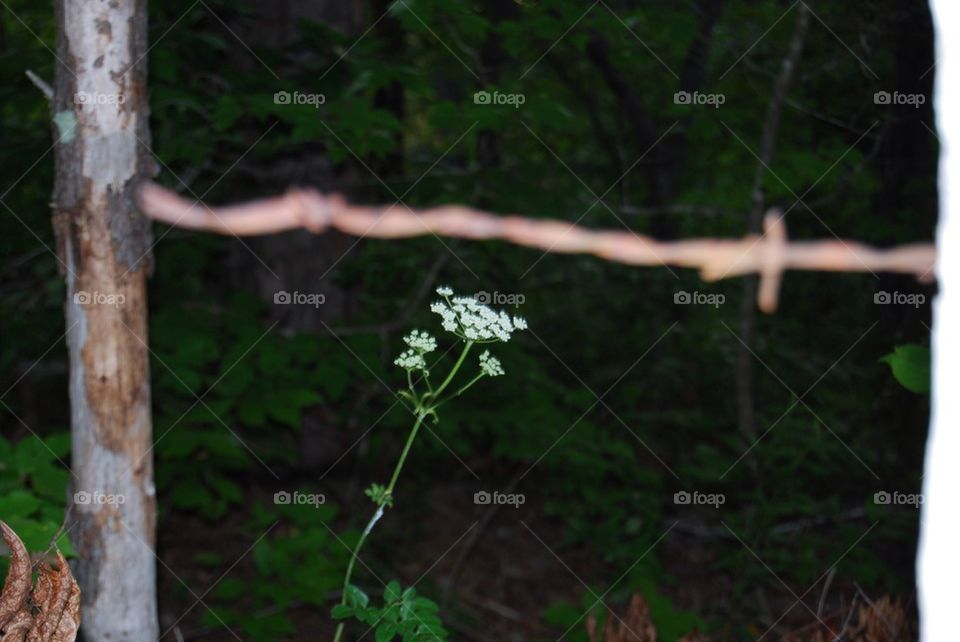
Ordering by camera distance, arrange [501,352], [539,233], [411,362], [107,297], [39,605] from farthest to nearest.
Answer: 1. [539,233]
2. [501,352]
3. [107,297]
4. [411,362]
5. [39,605]

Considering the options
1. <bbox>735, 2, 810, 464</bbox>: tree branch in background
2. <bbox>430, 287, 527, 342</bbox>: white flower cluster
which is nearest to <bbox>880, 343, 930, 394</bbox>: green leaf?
<bbox>430, 287, 527, 342</bbox>: white flower cluster

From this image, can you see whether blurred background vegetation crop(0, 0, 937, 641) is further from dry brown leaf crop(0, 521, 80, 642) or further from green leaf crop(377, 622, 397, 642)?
green leaf crop(377, 622, 397, 642)

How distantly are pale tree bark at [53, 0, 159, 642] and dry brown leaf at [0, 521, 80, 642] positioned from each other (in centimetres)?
42

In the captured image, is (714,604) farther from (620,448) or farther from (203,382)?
(203,382)

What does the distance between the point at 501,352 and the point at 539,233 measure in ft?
3.27

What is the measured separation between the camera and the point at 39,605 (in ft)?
5.89

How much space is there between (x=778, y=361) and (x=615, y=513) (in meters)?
1.46

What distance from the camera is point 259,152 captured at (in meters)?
3.94

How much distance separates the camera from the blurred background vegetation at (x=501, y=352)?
3.47 m

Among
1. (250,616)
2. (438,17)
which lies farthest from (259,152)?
(250,616)

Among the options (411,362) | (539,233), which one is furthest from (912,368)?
(539,233)

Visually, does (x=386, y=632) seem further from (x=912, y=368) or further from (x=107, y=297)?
(x=912, y=368)

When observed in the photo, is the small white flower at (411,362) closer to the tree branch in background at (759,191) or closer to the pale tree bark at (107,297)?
the pale tree bark at (107,297)

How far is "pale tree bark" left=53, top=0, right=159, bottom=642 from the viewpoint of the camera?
2.08 meters
